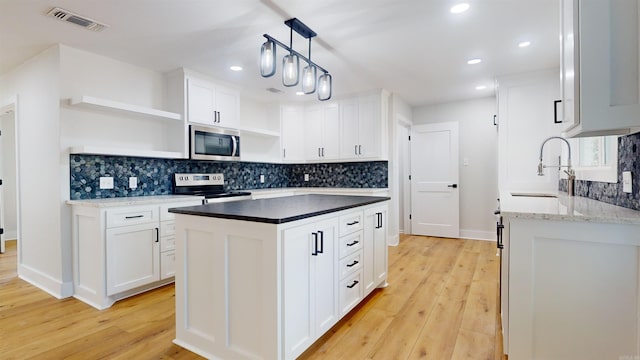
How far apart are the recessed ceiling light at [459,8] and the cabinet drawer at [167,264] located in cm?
328

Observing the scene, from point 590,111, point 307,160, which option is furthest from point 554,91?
point 307,160

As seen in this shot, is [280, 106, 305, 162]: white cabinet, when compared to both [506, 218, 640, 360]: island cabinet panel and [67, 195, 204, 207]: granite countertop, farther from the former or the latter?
[506, 218, 640, 360]: island cabinet panel

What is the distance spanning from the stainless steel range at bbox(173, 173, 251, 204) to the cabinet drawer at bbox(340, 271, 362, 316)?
1897 mm

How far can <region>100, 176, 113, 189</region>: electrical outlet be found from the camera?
314 cm

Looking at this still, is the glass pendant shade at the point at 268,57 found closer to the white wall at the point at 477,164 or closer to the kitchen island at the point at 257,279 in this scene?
the kitchen island at the point at 257,279

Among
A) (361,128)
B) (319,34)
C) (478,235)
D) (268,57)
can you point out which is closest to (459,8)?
(319,34)

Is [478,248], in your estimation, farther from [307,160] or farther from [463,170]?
[307,160]

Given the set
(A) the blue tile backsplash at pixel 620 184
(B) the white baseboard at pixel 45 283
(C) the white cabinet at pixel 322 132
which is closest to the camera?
(A) the blue tile backsplash at pixel 620 184

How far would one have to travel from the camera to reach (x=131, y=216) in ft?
9.21

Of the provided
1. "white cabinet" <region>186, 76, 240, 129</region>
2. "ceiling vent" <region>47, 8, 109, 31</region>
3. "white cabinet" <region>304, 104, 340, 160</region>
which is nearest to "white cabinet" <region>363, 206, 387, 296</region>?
"white cabinet" <region>304, 104, 340, 160</region>

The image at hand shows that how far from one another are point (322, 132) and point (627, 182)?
12.8 feet

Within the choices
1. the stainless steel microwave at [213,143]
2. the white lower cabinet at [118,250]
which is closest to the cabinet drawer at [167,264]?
the white lower cabinet at [118,250]

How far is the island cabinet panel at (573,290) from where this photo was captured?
1.39 metres

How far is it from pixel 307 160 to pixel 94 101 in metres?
3.10
